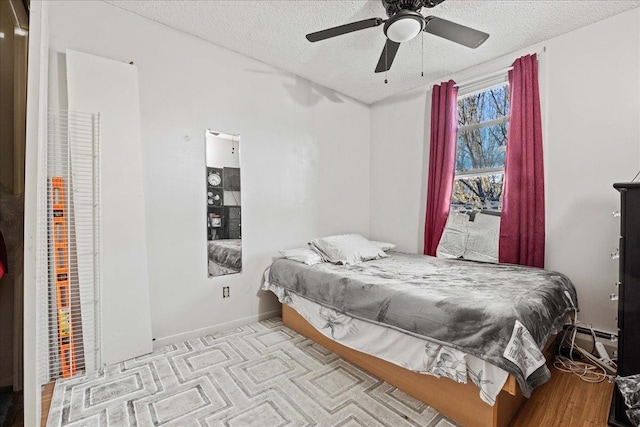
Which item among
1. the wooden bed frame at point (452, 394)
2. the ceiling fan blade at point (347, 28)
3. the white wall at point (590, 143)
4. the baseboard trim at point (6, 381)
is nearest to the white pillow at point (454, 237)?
the white wall at point (590, 143)

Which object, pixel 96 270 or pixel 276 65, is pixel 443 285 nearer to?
pixel 96 270

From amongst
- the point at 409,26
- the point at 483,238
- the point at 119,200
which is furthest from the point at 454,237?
the point at 119,200

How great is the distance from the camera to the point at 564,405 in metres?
1.72

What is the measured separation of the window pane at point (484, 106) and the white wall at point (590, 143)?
28 centimetres

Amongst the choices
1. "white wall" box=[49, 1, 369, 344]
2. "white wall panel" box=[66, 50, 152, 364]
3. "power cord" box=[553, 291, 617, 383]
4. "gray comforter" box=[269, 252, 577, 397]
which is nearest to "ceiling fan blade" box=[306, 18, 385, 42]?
"white wall" box=[49, 1, 369, 344]

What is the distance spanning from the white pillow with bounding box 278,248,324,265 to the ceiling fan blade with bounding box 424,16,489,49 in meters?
2.02

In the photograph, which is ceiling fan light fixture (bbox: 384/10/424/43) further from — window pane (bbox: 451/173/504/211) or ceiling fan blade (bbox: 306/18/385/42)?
window pane (bbox: 451/173/504/211)

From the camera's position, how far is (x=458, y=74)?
3.16m

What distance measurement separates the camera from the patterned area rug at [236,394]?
5.20ft

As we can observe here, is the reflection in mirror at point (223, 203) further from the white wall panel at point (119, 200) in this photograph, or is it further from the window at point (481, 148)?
the window at point (481, 148)

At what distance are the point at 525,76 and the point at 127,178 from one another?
3.46m

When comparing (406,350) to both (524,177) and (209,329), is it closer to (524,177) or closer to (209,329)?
(209,329)

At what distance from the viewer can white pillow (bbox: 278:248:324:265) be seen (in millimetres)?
2734

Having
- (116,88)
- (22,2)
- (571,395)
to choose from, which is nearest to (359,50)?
(116,88)
